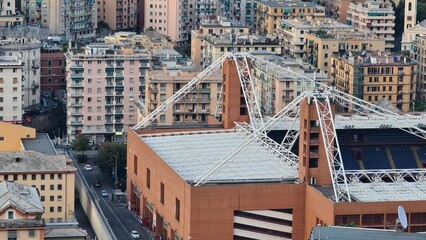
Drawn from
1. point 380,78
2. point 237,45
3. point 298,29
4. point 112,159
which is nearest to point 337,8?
point 298,29

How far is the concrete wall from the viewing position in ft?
248

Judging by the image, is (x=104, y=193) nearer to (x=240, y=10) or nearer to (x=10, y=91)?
(x=10, y=91)

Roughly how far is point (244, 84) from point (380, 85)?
1756 cm

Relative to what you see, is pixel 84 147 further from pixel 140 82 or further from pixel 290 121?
pixel 290 121

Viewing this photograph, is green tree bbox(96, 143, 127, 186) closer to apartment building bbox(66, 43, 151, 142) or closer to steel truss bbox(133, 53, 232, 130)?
steel truss bbox(133, 53, 232, 130)

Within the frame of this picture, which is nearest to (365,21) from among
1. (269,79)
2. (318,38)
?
(318,38)

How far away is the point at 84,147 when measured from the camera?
93.2m

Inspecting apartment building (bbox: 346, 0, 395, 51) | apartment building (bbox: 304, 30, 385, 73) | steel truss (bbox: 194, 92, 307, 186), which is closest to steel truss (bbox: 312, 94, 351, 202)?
steel truss (bbox: 194, 92, 307, 186)

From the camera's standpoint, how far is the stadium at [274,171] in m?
70.8

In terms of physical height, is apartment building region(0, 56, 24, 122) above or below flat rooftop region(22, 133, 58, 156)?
above

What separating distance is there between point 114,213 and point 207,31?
3086cm

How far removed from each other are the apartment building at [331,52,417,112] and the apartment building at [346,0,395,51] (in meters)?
12.9

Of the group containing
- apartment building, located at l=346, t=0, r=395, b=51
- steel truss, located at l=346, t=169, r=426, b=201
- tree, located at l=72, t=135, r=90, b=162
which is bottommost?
tree, located at l=72, t=135, r=90, b=162

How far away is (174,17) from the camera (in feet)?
395
